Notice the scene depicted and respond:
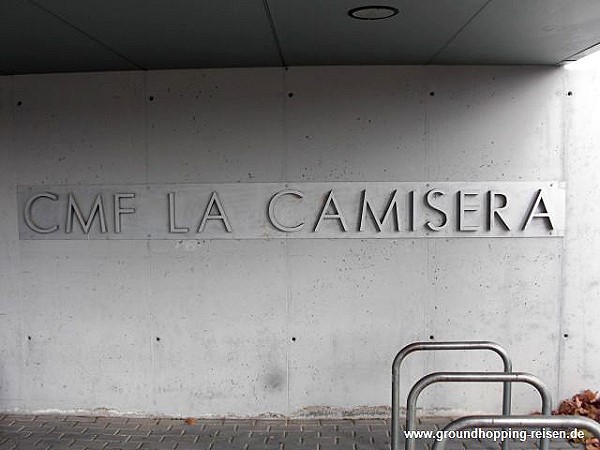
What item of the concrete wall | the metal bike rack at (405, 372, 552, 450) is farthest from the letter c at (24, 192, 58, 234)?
the metal bike rack at (405, 372, 552, 450)

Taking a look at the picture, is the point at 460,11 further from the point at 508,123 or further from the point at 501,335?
the point at 501,335

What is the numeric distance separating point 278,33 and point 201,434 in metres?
2.90

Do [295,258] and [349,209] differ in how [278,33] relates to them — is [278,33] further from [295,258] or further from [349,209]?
[295,258]

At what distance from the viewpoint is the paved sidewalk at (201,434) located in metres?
4.10

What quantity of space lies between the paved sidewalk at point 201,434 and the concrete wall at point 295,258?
15 centimetres

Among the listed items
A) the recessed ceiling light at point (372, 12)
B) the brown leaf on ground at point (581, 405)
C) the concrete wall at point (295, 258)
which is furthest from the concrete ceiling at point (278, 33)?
the brown leaf on ground at point (581, 405)

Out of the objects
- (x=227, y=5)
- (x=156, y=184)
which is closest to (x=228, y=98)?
(x=156, y=184)

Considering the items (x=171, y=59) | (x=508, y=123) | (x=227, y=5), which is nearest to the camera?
(x=227, y=5)

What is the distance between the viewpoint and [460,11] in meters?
3.21

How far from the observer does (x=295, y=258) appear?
452 cm

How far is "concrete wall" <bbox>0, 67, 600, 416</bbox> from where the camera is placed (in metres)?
4.48

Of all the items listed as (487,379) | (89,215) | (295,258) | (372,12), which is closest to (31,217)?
(89,215)

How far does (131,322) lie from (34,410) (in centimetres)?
109

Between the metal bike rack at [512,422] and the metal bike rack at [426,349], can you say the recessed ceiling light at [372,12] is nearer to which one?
the metal bike rack at [426,349]
